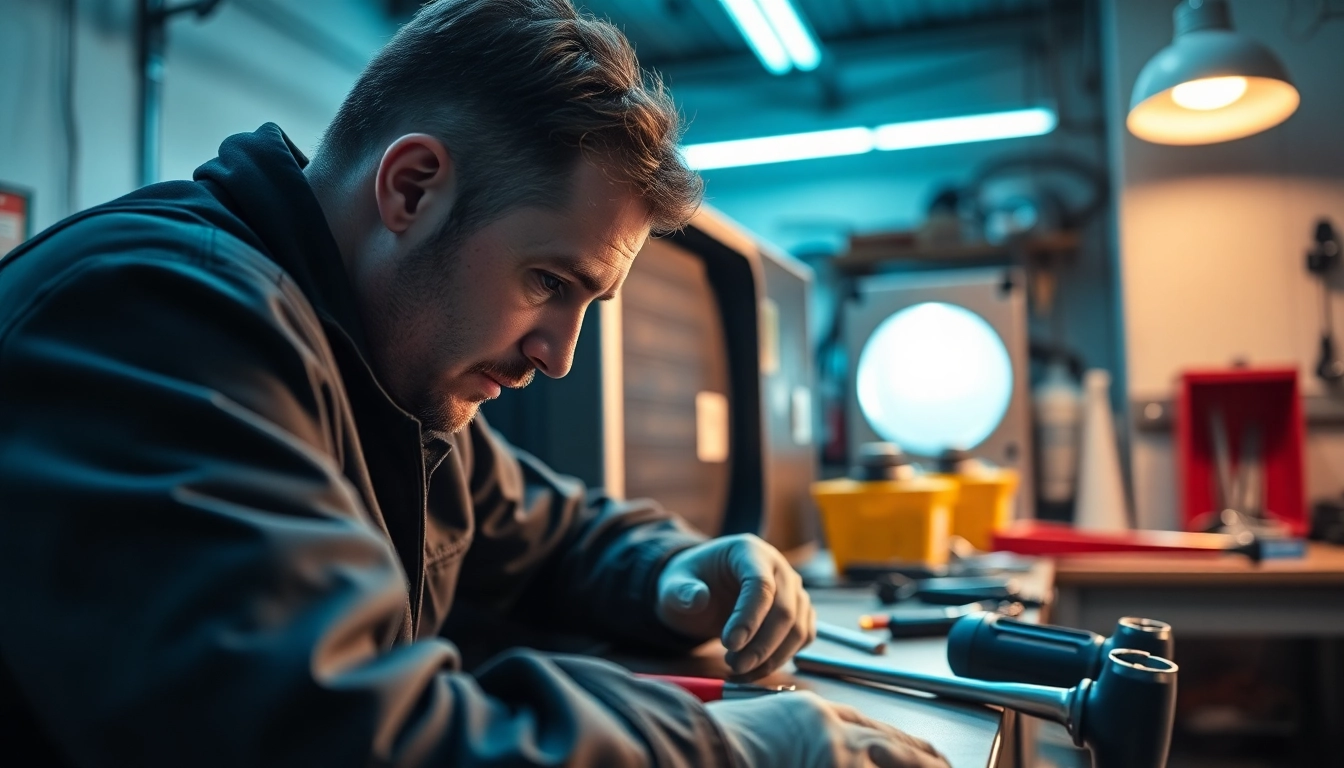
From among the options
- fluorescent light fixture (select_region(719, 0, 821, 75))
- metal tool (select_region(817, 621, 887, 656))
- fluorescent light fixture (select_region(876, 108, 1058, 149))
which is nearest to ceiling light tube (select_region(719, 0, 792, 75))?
fluorescent light fixture (select_region(719, 0, 821, 75))

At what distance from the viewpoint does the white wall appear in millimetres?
2633

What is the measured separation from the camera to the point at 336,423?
586 millimetres

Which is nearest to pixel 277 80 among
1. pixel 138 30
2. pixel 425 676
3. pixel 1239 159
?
pixel 138 30

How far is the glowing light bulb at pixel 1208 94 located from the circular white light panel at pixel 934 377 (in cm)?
72

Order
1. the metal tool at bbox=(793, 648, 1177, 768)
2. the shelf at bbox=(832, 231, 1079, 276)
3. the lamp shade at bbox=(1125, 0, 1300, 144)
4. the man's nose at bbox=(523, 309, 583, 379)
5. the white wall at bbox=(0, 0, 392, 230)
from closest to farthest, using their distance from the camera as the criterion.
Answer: the metal tool at bbox=(793, 648, 1177, 768) → the man's nose at bbox=(523, 309, 583, 379) → the lamp shade at bbox=(1125, 0, 1300, 144) → the white wall at bbox=(0, 0, 392, 230) → the shelf at bbox=(832, 231, 1079, 276)

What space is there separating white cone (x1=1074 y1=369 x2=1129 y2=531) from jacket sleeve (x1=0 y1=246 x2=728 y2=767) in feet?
7.43

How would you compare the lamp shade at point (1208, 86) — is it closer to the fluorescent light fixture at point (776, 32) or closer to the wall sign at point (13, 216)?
the fluorescent light fixture at point (776, 32)

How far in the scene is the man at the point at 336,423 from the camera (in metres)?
0.41

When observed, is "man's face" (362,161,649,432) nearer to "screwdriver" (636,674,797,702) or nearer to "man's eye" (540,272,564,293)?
"man's eye" (540,272,564,293)

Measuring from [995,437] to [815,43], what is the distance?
164 cm

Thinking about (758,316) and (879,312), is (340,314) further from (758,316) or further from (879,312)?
(879,312)

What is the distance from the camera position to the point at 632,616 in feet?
3.26

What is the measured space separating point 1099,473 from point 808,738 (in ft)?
7.42

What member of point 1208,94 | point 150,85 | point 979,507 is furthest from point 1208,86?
point 150,85
